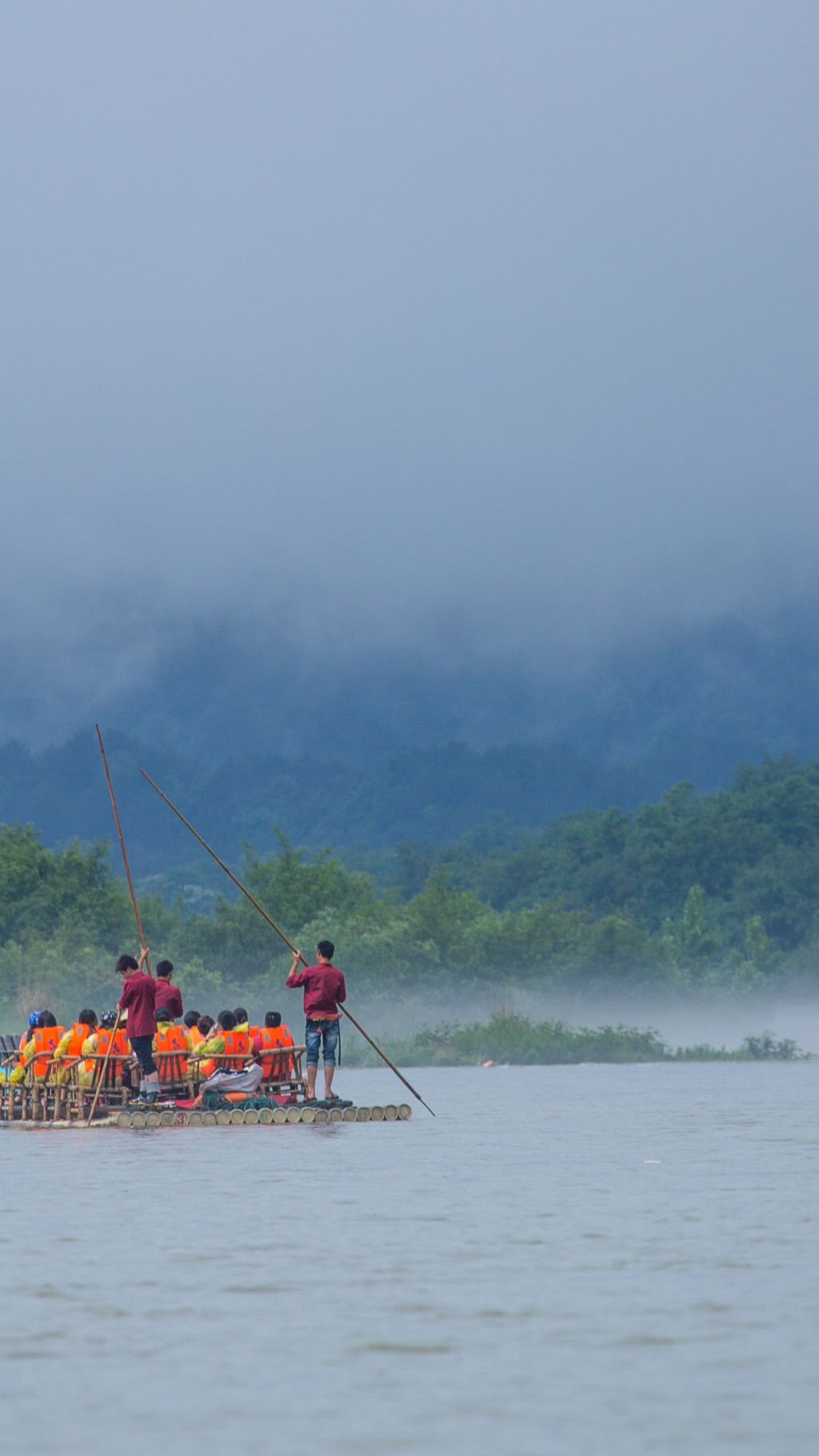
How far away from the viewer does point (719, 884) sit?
105 meters

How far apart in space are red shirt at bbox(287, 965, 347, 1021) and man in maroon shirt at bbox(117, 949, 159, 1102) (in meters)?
1.63

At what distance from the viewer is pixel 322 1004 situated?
24984 millimetres

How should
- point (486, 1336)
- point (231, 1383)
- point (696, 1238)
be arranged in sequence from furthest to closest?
point (696, 1238), point (486, 1336), point (231, 1383)

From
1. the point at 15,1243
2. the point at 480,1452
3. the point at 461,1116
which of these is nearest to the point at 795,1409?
the point at 480,1452

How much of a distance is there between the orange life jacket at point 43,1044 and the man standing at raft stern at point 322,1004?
115 inches

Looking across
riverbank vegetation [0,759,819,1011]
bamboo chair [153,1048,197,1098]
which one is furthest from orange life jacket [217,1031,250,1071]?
riverbank vegetation [0,759,819,1011]

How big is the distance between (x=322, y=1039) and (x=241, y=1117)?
1503mm

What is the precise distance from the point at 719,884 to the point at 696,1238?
93094mm

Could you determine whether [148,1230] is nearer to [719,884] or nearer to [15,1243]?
[15,1243]

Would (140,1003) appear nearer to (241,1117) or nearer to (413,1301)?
(241,1117)

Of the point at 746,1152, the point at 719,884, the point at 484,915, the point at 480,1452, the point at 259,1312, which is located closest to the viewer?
the point at 480,1452

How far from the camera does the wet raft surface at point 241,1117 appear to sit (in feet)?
79.7

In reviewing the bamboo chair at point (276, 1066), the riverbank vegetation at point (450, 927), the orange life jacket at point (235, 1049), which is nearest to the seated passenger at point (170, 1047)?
the bamboo chair at point (276, 1066)

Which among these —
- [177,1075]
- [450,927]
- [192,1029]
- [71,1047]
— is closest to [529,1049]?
[450,927]
